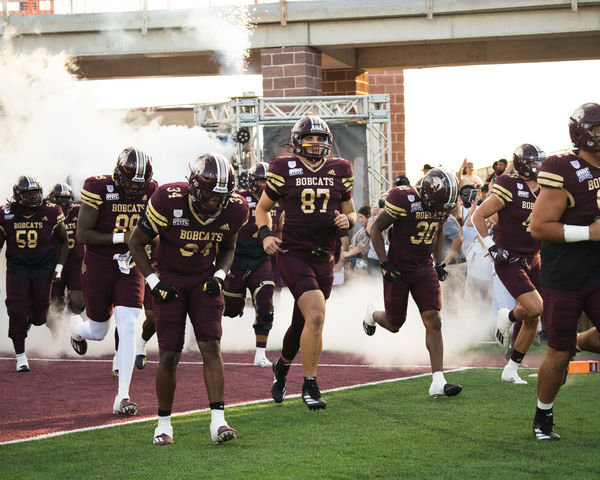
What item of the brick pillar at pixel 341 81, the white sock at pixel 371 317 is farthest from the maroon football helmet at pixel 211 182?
the brick pillar at pixel 341 81

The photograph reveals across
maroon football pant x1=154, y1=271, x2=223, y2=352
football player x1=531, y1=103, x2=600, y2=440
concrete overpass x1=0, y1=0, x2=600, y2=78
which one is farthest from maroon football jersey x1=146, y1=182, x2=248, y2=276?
concrete overpass x1=0, y1=0, x2=600, y2=78

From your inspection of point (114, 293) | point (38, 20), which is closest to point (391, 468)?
point (114, 293)

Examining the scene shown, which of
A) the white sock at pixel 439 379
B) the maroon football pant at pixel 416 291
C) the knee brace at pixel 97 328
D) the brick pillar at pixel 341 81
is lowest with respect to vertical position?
the white sock at pixel 439 379

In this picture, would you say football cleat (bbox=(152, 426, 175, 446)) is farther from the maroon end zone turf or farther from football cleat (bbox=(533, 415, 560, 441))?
football cleat (bbox=(533, 415, 560, 441))

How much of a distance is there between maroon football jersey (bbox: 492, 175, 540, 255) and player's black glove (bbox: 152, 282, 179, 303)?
3707 millimetres

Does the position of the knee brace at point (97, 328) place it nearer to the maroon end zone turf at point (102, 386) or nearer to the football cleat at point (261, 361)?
the maroon end zone turf at point (102, 386)

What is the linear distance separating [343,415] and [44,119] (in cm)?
1579

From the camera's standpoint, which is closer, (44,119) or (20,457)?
(20,457)

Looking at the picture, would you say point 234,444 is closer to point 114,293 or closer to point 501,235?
point 114,293

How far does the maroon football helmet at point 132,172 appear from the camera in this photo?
802 cm

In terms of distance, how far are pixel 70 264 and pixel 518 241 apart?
238 inches

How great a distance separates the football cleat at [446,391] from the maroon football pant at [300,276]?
44.9 inches

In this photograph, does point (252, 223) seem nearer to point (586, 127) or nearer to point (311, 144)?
point (311, 144)

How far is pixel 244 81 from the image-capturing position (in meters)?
21.6
